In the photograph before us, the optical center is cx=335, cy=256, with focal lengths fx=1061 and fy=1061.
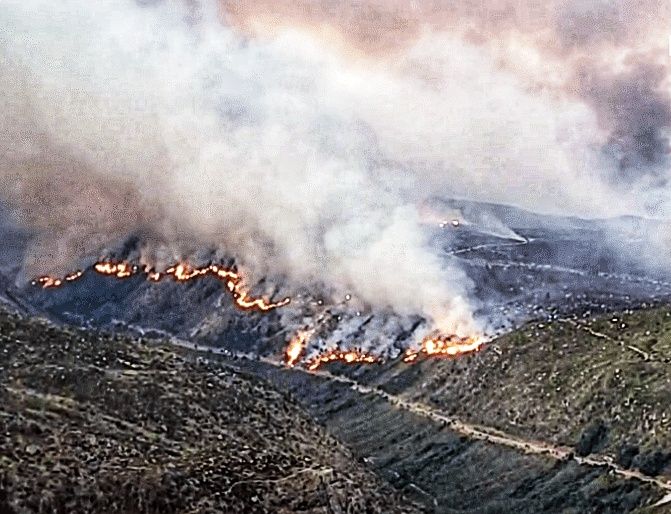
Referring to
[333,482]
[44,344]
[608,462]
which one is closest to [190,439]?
[333,482]

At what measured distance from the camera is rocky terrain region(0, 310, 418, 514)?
49406mm

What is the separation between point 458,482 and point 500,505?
15.9 meters

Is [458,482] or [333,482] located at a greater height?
[333,482]

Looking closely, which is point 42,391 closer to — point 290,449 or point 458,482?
point 290,449

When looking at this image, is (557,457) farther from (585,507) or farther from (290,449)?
(290,449)

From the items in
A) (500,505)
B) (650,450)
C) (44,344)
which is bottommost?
(500,505)

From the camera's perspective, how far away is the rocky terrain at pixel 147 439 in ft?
162

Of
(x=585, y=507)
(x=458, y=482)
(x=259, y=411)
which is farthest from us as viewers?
(x=458, y=482)

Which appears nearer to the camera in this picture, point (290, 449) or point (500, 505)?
point (290, 449)

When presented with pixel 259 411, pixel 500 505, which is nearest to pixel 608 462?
pixel 500 505

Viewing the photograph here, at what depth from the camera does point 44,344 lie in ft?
226

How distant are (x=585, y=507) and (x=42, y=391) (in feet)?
373

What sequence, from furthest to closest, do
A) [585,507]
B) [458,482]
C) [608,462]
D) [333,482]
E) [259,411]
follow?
[458,482]
[608,462]
[585,507]
[259,411]
[333,482]

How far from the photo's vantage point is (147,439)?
2293 inches
